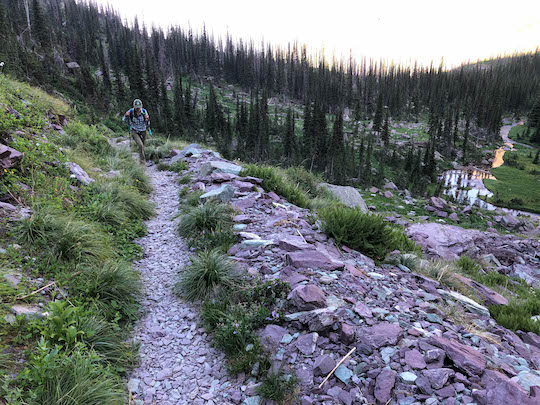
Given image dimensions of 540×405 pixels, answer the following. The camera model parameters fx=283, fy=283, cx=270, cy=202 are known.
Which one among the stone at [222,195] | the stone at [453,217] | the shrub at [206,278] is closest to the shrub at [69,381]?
the shrub at [206,278]

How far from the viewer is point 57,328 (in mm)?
2934

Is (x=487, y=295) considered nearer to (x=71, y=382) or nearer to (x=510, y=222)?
(x=71, y=382)

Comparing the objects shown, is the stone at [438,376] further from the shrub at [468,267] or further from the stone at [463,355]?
the shrub at [468,267]

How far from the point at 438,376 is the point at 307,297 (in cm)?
159

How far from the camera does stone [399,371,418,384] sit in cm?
274

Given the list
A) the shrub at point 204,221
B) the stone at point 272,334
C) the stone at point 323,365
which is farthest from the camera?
the shrub at point 204,221

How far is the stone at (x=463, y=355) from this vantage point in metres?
2.79

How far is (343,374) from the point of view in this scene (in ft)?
9.59

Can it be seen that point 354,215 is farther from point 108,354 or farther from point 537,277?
point 537,277

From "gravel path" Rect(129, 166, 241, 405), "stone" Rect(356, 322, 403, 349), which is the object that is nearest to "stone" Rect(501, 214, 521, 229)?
"stone" Rect(356, 322, 403, 349)

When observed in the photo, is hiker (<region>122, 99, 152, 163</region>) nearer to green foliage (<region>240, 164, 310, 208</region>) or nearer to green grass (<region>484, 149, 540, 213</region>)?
green foliage (<region>240, 164, 310, 208</region>)

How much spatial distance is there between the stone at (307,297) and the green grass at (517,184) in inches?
2197

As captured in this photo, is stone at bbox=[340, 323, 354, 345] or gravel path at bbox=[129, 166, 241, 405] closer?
gravel path at bbox=[129, 166, 241, 405]

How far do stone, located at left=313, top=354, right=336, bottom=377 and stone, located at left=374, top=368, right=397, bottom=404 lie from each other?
462 mm
